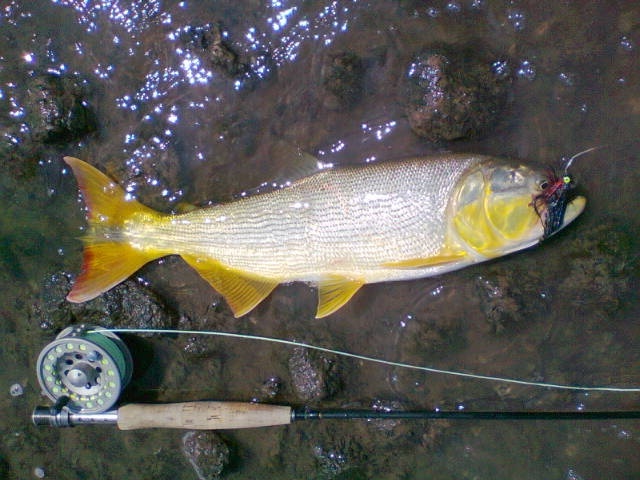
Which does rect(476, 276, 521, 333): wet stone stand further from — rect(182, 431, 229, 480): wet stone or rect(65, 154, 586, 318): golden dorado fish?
rect(182, 431, 229, 480): wet stone

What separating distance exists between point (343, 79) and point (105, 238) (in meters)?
1.63

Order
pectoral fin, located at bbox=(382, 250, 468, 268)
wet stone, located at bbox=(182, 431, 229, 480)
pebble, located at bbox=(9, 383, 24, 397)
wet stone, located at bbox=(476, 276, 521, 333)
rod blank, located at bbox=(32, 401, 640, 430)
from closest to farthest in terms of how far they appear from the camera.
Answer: pectoral fin, located at bbox=(382, 250, 468, 268) → rod blank, located at bbox=(32, 401, 640, 430) → wet stone, located at bbox=(476, 276, 521, 333) → wet stone, located at bbox=(182, 431, 229, 480) → pebble, located at bbox=(9, 383, 24, 397)

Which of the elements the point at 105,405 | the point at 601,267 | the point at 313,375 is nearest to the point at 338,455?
the point at 313,375

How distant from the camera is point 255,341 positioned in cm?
312

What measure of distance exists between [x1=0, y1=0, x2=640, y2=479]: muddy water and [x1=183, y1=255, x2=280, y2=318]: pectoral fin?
0.25m

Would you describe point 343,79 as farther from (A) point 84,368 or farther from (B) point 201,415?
(A) point 84,368

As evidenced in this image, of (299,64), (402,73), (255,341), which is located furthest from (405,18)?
(255,341)

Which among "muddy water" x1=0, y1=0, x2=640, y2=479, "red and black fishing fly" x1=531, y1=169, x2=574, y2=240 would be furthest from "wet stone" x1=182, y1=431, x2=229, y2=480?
"red and black fishing fly" x1=531, y1=169, x2=574, y2=240

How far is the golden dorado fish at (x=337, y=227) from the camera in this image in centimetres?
248

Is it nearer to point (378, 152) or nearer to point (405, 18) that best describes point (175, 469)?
point (378, 152)

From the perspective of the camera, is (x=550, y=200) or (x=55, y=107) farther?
(x=55, y=107)

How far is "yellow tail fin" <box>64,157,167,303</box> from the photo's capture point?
2.76 meters

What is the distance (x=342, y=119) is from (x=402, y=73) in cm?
42

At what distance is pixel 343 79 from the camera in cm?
278
